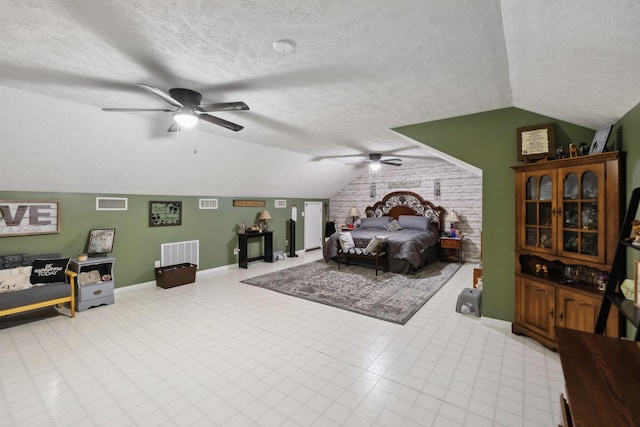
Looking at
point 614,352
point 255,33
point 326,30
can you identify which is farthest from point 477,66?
point 614,352

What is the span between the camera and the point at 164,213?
5184 mm

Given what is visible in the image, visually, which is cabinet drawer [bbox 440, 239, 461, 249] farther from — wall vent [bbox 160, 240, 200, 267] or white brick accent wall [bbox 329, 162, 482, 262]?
wall vent [bbox 160, 240, 200, 267]

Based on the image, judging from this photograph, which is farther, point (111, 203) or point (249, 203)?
point (249, 203)

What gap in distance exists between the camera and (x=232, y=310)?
385 centimetres

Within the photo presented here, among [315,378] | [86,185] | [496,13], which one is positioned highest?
[496,13]

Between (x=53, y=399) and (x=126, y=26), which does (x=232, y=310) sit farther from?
(x=126, y=26)

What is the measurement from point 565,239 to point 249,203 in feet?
18.8

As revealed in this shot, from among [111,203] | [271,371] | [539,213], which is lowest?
[271,371]

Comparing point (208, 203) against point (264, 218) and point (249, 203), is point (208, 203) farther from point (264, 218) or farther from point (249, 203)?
point (264, 218)

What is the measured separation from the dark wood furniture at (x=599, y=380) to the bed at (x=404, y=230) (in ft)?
13.6

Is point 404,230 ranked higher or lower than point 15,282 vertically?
higher

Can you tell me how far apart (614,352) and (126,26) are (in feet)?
10.2

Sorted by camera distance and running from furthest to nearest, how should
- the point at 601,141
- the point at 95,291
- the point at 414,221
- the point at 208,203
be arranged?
the point at 414,221 < the point at 208,203 < the point at 95,291 < the point at 601,141

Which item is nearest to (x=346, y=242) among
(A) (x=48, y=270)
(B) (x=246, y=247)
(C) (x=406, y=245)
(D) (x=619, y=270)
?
(C) (x=406, y=245)
